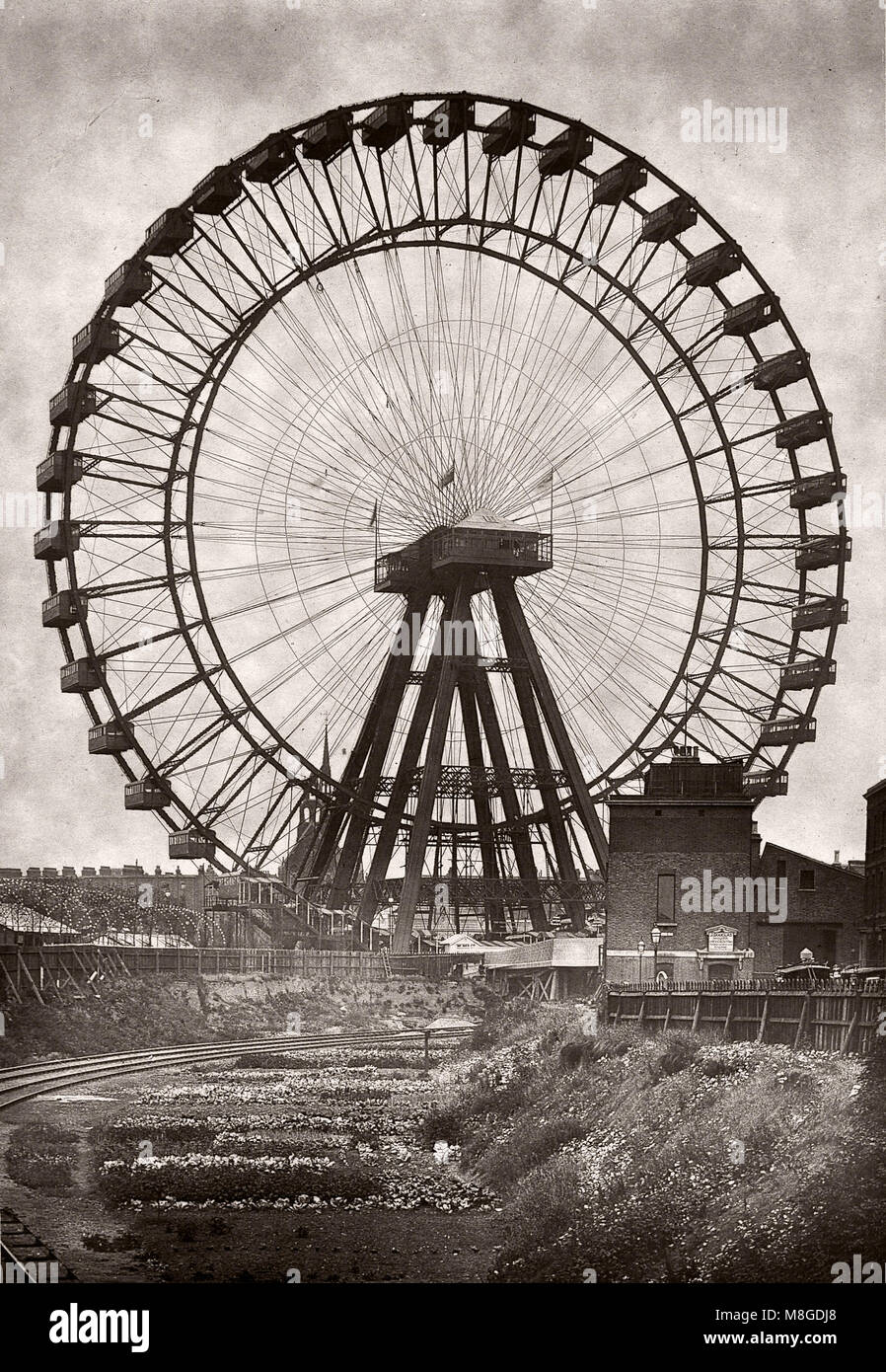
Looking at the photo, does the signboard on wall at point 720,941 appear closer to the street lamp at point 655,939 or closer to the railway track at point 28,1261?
the street lamp at point 655,939

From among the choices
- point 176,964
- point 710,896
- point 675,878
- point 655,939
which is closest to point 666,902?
point 675,878

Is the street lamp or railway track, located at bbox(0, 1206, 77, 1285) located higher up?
the street lamp

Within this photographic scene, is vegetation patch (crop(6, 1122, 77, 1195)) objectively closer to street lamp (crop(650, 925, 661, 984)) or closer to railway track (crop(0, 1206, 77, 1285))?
railway track (crop(0, 1206, 77, 1285))

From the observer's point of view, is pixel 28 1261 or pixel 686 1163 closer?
pixel 28 1261

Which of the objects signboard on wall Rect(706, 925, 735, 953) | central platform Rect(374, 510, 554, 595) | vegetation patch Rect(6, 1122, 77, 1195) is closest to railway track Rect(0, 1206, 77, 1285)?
vegetation patch Rect(6, 1122, 77, 1195)

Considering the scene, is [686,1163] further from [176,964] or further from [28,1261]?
[176,964]
